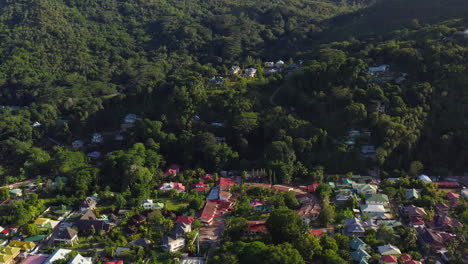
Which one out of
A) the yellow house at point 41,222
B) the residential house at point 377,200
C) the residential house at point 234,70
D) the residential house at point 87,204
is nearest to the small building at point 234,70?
the residential house at point 234,70

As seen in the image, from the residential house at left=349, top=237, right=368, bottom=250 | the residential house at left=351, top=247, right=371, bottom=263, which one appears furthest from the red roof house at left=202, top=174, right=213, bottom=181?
the residential house at left=351, top=247, right=371, bottom=263

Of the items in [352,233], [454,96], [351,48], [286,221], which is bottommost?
[352,233]

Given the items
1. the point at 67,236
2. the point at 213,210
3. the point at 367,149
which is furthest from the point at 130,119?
the point at 367,149

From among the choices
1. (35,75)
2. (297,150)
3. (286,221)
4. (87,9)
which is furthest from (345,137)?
(87,9)

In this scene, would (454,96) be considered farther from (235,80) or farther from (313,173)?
(235,80)

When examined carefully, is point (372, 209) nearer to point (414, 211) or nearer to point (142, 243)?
point (414, 211)
